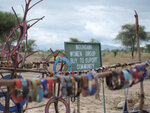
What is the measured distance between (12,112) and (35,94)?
1551 mm

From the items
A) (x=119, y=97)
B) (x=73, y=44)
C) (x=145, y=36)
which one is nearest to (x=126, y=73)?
(x=73, y=44)

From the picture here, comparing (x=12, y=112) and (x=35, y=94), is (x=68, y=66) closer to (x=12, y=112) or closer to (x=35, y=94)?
(x=12, y=112)

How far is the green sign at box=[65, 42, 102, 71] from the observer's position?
381cm

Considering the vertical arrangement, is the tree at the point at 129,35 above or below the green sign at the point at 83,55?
above

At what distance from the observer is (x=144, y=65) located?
1.78 m

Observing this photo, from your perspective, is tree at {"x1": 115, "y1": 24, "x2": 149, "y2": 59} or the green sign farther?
tree at {"x1": 115, "y1": 24, "x2": 149, "y2": 59}

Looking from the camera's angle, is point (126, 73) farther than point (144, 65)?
No

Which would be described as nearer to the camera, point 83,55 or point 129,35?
point 83,55

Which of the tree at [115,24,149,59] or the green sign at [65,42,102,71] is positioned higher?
the tree at [115,24,149,59]

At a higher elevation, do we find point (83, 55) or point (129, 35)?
point (129, 35)

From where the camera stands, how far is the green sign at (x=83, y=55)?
3812 mm

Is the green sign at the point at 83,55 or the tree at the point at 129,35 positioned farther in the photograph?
the tree at the point at 129,35

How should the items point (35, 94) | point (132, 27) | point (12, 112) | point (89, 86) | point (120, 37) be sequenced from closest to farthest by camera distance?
point (35, 94), point (89, 86), point (12, 112), point (132, 27), point (120, 37)

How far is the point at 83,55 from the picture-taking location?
396 cm
